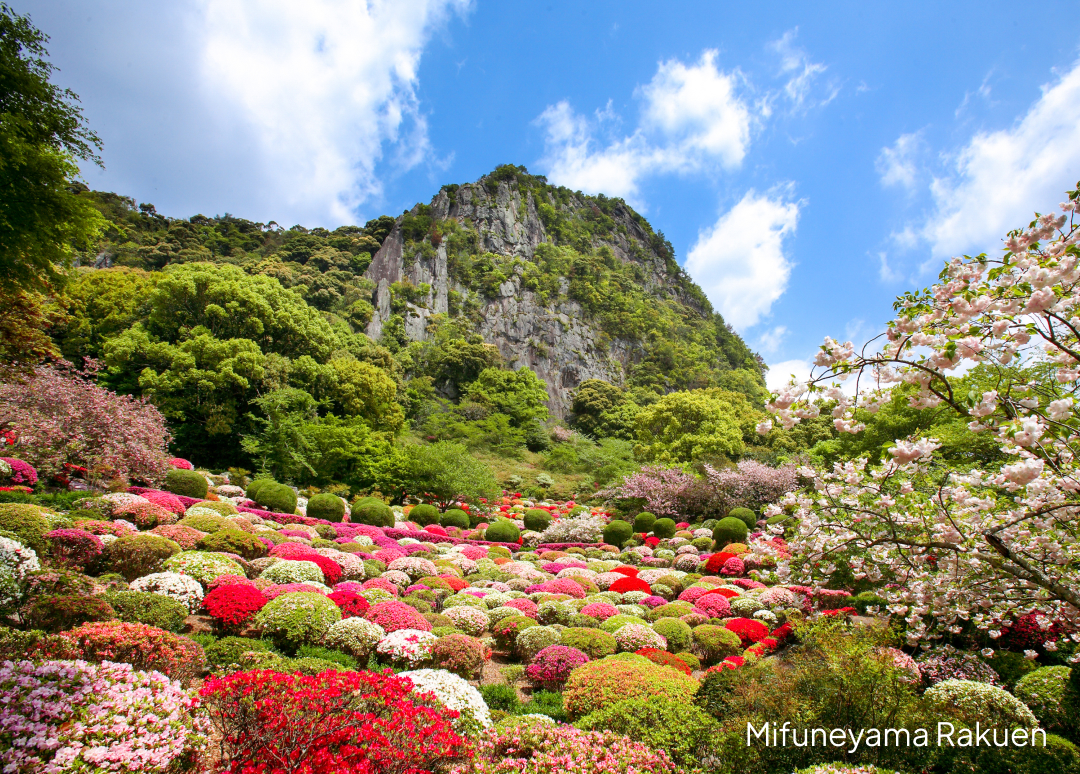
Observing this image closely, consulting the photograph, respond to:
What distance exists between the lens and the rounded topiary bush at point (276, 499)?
16.3m

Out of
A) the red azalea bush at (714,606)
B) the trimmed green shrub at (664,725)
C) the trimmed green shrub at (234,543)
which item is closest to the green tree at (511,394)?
the red azalea bush at (714,606)

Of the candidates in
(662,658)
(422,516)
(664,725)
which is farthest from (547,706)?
(422,516)

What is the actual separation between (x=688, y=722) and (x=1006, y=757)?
269cm

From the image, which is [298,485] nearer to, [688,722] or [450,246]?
[688,722]

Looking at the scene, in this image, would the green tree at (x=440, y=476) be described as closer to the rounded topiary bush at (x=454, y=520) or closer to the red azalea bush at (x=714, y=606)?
the rounded topiary bush at (x=454, y=520)

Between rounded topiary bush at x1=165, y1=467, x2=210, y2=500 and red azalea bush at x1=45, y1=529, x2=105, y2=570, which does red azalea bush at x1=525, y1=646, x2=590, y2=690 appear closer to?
red azalea bush at x1=45, y1=529, x2=105, y2=570

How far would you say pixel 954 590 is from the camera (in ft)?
14.6

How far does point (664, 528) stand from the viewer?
20266 millimetres

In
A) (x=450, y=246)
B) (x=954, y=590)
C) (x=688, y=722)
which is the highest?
(x=450, y=246)

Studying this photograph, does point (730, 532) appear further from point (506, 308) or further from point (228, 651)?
point (506, 308)

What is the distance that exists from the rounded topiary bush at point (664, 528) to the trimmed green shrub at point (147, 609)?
56.5ft

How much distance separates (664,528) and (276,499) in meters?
14.6

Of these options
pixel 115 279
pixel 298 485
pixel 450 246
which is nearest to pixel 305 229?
pixel 450 246

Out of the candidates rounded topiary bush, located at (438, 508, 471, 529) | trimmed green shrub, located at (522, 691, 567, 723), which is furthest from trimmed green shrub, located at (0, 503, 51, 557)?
rounded topiary bush, located at (438, 508, 471, 529)
